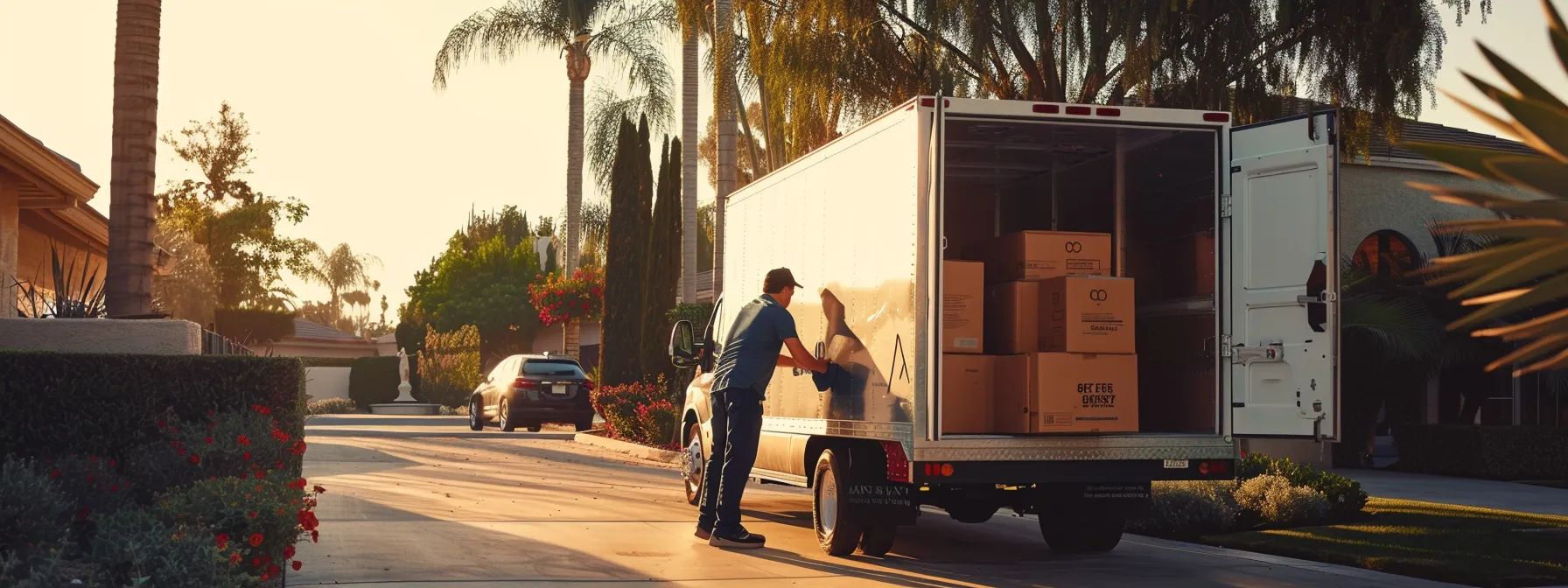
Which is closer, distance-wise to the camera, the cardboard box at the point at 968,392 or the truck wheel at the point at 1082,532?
the cardboard box at the point at 968,392

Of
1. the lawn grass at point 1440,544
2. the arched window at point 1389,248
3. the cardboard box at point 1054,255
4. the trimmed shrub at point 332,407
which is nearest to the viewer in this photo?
the lawn grass at point 1440,544

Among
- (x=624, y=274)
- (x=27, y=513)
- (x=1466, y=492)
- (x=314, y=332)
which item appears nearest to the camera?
(x=27, y=513)

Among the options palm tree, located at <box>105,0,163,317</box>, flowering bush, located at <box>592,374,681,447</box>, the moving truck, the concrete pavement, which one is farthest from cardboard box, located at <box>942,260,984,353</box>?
flowering bush, located at <box>592,374,681,447</box>

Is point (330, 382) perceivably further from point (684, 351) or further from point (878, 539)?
point (878, 539)

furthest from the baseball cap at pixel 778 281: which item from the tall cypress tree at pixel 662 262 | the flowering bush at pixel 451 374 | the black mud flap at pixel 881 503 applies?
the flowering bush at pixel 451 374

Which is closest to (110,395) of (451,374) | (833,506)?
(833,506)

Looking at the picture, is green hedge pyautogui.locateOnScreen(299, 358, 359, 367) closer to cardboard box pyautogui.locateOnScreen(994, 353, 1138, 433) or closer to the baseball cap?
the baseball cap

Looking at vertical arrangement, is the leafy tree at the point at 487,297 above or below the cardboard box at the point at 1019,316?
above

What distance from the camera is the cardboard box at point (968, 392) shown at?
1004 cm

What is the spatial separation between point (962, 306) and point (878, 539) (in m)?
1.70

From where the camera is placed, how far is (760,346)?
1066 centimetres

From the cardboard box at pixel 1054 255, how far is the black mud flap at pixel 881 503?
5.65 feet

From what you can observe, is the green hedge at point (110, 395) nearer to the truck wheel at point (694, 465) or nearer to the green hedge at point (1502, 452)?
the truck wheel at point (694, 465)

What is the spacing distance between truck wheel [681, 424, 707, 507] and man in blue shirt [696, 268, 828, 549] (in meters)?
2.56
